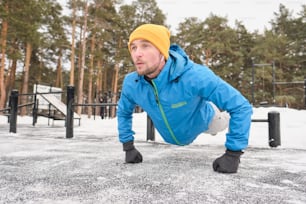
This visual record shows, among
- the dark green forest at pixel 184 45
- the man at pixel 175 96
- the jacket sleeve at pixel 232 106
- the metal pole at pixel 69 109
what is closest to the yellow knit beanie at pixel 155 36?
the man at pixel 175 96

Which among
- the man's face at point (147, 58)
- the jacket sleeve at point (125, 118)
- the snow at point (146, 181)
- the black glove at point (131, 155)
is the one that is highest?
the man's face at point (147, 58)

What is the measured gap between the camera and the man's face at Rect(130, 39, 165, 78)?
1572 millimetres

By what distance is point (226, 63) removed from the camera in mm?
23141

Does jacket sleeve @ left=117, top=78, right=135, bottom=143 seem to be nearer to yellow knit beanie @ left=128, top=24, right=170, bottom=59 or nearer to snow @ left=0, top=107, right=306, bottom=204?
snow @ left=0, top=107, right=306, bottom=204

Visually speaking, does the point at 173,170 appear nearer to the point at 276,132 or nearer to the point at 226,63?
the point at 276,132

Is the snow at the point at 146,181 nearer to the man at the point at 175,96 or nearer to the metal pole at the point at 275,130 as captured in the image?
the man at the point at 175,96

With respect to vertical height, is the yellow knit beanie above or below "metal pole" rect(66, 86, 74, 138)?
above

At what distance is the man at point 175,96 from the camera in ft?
4.83

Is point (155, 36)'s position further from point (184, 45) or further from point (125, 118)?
point (184, 45)

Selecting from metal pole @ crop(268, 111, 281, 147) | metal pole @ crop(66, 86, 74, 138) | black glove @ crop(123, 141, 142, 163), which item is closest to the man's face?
black glove @ crop(123, 141, 142, 163)

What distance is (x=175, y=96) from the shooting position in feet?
5.19

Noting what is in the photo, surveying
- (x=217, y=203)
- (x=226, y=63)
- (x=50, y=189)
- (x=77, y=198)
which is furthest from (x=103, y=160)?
(x=226, y=63)

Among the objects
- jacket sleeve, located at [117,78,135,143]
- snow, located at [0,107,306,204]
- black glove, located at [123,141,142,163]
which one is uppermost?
jacket sleeve, located at [117,78,135,143]

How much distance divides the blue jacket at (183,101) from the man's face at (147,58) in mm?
53
